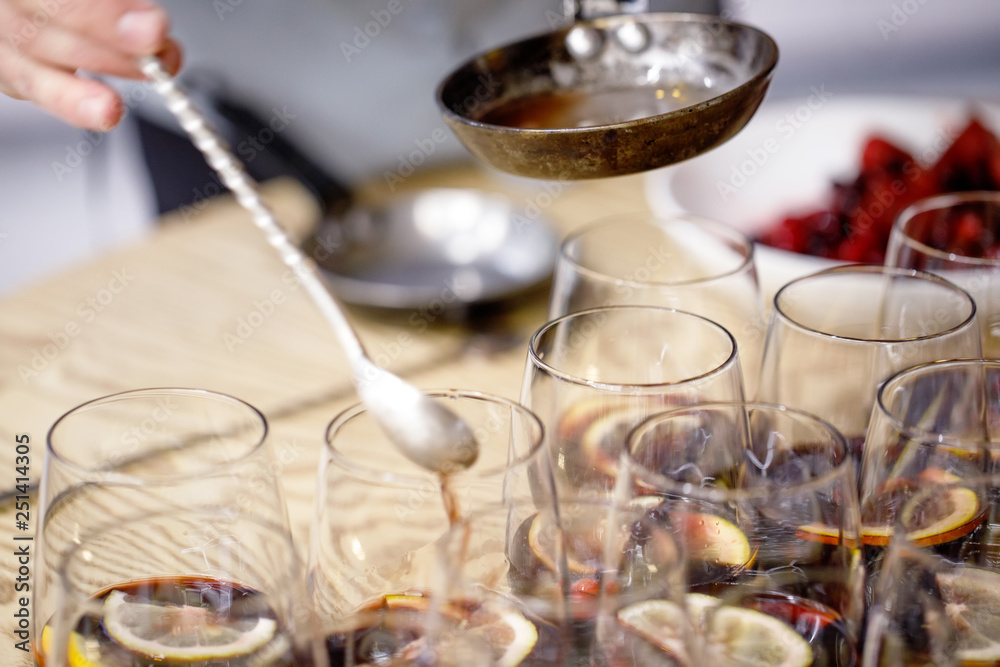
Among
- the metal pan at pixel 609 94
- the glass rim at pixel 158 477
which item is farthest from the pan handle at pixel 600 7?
the glass rim at pixel 158 477

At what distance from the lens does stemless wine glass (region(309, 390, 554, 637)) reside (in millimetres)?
308

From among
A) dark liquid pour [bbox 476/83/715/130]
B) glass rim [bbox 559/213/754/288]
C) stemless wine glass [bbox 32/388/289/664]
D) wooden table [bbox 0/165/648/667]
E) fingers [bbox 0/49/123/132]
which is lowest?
wooden table [bbox 0/165/648/667]

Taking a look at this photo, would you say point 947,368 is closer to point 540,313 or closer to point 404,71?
point 540,313

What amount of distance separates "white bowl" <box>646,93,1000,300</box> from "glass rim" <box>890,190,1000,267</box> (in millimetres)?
175

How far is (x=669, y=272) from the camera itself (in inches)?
24.2

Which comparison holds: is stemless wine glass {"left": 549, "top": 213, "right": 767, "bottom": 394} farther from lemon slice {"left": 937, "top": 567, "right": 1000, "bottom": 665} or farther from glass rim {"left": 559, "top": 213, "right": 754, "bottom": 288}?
lemon slice {"left": 937, "top": 567, "right": 1000, "bottom": 665}

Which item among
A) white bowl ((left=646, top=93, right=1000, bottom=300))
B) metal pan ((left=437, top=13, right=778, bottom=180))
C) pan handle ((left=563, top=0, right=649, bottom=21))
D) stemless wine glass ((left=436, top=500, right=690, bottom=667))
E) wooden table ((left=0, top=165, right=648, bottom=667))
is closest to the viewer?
stemless wine glass ((left=436, top=500, right=690, bottom=667))

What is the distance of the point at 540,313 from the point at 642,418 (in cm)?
37

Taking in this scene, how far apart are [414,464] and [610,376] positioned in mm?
101

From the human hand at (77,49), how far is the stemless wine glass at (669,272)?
8.8 inches

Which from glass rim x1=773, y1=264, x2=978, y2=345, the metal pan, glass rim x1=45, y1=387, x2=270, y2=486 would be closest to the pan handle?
the metal pan

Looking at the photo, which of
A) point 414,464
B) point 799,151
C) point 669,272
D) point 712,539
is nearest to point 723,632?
point 712,539

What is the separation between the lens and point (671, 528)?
307 mm

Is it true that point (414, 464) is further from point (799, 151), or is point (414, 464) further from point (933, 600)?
point (799, 151)
